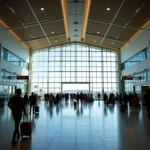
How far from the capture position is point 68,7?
65.8 feet

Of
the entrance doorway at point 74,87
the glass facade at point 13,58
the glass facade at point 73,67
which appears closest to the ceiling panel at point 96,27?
the glass facade at point 73,67

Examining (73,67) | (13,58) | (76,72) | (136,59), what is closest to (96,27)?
(136,59)

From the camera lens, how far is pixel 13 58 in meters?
27.5

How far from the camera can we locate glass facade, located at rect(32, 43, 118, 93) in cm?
3781

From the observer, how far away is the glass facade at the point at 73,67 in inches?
1489

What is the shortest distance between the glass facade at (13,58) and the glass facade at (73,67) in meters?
4.81

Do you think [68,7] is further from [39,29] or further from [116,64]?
[116,64]

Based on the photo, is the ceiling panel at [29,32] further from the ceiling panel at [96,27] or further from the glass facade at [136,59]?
the glass facade at [136,59]

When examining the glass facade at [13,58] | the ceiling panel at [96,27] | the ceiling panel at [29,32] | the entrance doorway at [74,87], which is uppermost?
the ceiling panel at [96,27]

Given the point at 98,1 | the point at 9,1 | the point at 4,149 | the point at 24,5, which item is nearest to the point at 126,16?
the point at 98,1

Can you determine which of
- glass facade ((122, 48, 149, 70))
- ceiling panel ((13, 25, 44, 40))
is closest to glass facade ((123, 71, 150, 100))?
glass facade ((122, 48, 149, 70))

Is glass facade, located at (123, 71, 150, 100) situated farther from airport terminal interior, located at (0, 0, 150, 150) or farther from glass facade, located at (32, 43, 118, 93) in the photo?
glass facade, located at (32, 43, 118, 93)

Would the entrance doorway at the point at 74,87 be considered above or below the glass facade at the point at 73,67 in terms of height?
below

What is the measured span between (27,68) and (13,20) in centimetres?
1514
